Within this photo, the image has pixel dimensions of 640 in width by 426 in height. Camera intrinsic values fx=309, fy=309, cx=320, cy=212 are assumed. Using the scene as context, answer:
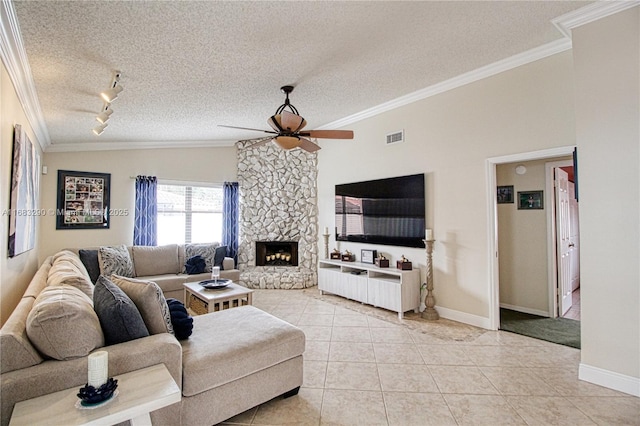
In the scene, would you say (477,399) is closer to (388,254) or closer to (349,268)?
(388,254)

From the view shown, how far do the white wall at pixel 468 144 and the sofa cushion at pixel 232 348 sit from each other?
8.19 feet

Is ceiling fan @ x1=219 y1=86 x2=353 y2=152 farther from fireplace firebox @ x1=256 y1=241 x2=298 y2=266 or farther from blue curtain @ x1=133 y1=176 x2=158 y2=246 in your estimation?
blue curtain @ x1=133 y1=176 x2=158 y2=246

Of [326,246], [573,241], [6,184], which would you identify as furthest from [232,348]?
[573,241]

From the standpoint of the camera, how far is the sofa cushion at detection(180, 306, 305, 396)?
186cm

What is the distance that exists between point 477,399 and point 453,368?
47 centimetres

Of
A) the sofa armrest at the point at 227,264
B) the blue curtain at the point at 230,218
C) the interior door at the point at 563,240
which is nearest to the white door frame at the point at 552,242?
the interior door at the point at 563,240

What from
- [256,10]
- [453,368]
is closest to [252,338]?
[453,368]

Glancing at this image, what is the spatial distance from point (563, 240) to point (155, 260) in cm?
616

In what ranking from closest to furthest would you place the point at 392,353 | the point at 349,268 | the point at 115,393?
A: the point at 115,393, the point at 392,353, the point at 349,268

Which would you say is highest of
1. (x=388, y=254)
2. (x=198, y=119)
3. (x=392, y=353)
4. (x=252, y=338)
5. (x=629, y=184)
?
(x=198, y=119)

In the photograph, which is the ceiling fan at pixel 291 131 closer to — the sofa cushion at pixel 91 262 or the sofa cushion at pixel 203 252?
the sofa cushion at pixel 203 252

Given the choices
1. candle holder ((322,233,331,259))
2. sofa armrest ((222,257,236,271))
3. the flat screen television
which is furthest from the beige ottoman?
candle holder ((322,233,331,259))

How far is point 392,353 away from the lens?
3041 mm

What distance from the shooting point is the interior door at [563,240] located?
4152 mm
